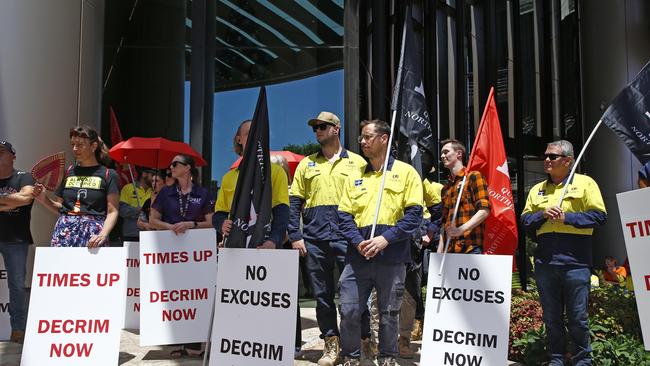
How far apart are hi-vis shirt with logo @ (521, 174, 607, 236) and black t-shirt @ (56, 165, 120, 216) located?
3.82m

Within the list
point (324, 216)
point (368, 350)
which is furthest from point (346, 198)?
point (368, 350)

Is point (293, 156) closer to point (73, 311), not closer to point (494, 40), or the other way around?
point (73, 311)

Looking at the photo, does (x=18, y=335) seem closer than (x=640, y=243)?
No

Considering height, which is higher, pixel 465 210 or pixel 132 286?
pixel 465 210

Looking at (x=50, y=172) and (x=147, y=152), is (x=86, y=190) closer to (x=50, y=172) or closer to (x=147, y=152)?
(x=50, y=172)

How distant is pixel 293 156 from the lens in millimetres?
8773

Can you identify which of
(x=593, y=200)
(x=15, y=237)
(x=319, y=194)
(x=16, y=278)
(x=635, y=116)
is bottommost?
(x=16, y=278)

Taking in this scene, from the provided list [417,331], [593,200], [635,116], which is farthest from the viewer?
[417,331]

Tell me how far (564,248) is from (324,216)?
6.92 feet

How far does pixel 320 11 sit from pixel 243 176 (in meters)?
7.00

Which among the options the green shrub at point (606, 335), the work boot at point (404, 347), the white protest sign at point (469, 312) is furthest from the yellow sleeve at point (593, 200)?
the work boot at point (404, 347)

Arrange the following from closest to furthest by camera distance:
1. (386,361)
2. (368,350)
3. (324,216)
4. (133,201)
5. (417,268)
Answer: (386,361) < (324,216) < (368,350) < (417,268) < (133,201)

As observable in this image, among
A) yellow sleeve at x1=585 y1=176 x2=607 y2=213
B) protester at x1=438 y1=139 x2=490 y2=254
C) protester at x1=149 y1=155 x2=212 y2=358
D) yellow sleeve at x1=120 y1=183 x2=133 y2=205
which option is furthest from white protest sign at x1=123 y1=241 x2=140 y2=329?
yellow sleeve at x1=585 y1=176 x2=607 y2=213

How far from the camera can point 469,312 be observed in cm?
535
